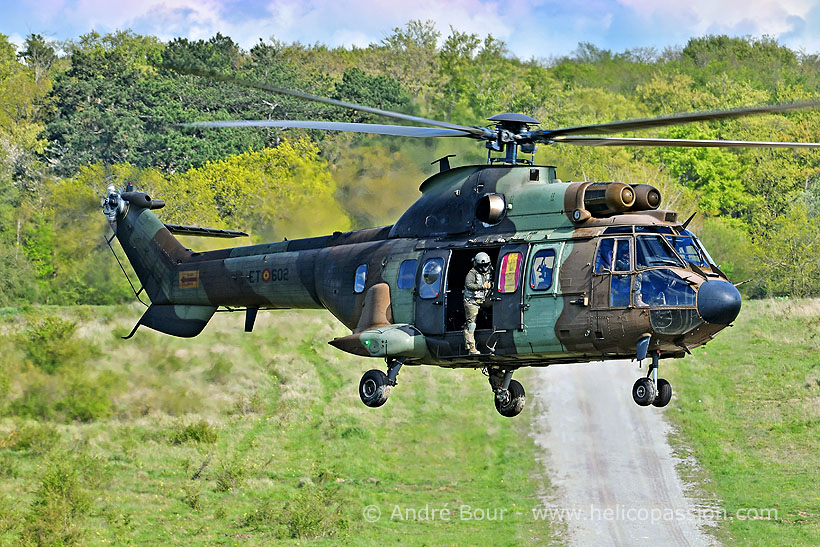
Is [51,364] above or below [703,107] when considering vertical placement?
below

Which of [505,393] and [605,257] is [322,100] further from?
[505,393]

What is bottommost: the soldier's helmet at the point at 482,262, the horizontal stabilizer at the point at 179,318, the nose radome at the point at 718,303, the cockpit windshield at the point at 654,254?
the nose radome at the point at 718,303

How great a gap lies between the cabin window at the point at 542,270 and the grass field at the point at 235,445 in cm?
1702

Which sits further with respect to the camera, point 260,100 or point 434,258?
point 260,100

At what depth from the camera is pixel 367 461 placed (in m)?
37.6

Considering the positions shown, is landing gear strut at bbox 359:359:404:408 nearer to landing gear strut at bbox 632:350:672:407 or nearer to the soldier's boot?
the soldier's boot

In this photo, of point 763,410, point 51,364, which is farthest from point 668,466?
point 51,364

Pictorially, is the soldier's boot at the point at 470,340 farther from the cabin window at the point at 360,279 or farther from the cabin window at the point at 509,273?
the cabin window at the point at 360,279

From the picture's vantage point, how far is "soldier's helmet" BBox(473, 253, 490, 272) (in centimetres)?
1733

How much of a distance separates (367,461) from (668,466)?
10.1m

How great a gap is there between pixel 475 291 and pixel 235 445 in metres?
22.3

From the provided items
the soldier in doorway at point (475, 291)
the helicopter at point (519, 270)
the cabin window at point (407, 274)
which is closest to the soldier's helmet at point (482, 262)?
the soldier in doorway at point (475, 291)

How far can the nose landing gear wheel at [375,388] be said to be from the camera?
18219 mm

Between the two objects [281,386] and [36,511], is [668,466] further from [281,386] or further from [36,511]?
[36,511]
